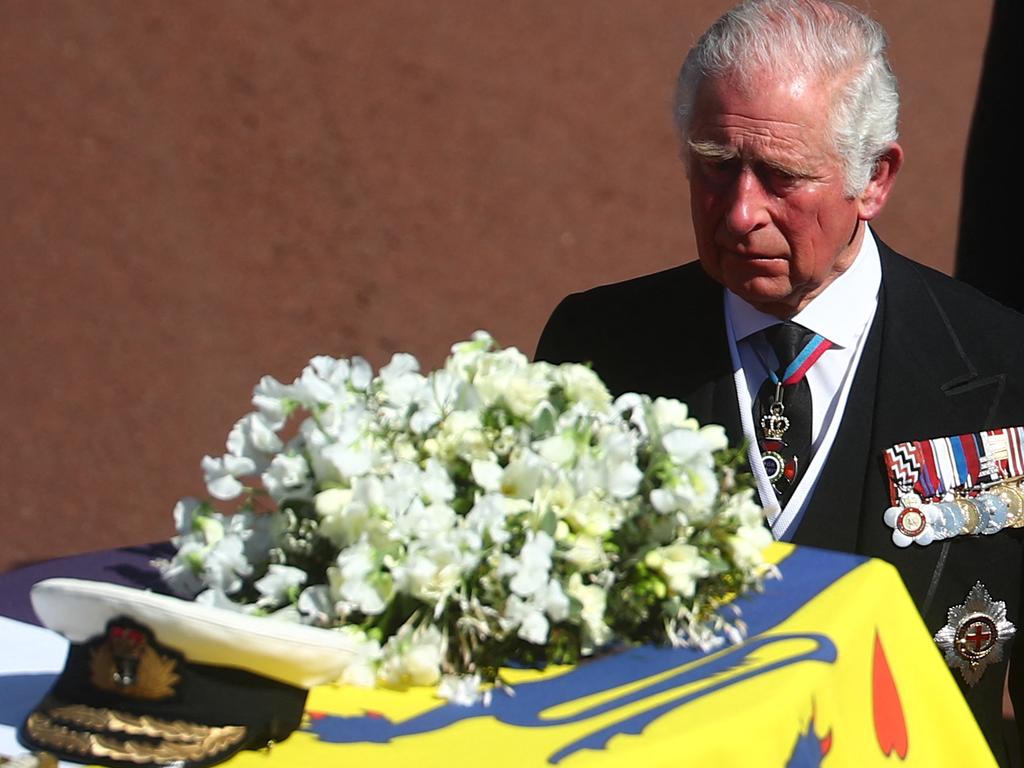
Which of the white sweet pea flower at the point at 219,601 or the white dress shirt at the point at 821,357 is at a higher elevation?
the white dress shirt at the point at 821,357

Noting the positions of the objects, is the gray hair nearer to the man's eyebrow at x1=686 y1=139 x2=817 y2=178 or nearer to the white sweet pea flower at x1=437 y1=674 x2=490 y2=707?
the man's eyebrow at x1=686 y1=139 x2=817 y2=178

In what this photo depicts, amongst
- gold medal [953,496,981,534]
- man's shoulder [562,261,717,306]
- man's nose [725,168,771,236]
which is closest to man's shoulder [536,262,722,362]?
man's shoulder [562,261,717,306]

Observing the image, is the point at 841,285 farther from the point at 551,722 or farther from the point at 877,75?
the point at 551,722

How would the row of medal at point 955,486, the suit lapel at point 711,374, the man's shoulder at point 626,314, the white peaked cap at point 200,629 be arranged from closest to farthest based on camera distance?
the white peaked cap at point 200,629, the row of medal at point 955,486, the suit lapel at point 711,374, the man's shoulder at point 626,314

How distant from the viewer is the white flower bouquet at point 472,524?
1.44 m

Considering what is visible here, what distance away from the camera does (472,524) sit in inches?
57.1

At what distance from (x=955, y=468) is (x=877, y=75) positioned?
65cm

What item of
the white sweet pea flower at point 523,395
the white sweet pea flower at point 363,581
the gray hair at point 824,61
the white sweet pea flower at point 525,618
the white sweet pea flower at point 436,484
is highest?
the gray hair at point 824,61

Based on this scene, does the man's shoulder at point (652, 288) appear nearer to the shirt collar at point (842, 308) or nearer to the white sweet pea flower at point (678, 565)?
the shirt collar at point (842, 308)

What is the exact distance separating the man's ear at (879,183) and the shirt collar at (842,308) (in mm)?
76

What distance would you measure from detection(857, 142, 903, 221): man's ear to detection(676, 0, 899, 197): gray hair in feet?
0.06

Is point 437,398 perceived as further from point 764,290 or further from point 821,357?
point 821,357

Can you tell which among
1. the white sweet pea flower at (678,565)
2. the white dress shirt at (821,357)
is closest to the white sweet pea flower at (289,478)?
the white sweet pea flower at (678,565)

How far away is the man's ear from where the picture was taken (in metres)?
2.44
